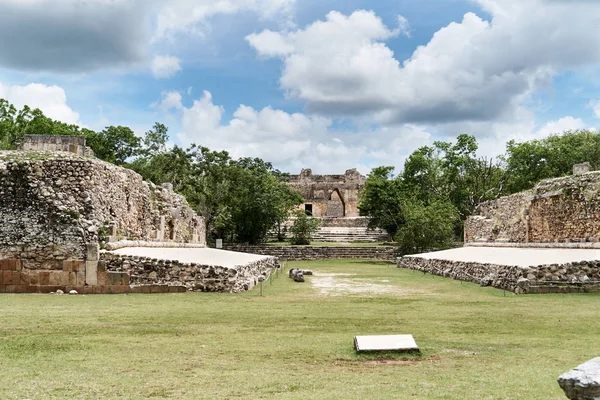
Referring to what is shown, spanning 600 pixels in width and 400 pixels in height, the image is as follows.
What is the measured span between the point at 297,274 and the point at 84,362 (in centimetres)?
1132

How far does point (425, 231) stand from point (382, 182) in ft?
49.0

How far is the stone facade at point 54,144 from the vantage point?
611 inches

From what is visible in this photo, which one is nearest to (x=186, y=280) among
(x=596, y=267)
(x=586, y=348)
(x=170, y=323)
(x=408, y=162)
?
(x=170, y=323)

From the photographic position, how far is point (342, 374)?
528 cm

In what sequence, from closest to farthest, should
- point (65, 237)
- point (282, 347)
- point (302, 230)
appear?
point (282, 347) < point (65, 237) < point (302, 230)

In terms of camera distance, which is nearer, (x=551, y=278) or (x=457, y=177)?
(x=551, y=278)

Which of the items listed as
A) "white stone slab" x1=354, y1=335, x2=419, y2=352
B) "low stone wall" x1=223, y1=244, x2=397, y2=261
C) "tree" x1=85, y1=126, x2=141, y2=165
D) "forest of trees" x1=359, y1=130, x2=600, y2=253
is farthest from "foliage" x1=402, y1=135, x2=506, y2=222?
"white stone slab" x1=354, y1=335, x2=419, y2=352

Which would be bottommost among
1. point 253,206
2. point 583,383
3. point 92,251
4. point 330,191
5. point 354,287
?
point 354,287

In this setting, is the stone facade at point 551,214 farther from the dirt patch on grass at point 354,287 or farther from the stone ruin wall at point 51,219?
the stone ruin wall at point 51,219

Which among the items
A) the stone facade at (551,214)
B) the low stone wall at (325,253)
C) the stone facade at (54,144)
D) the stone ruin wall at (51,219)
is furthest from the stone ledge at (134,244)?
the stone facade at (551,214)

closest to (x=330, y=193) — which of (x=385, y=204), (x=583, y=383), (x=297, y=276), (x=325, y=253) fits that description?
(x=385, y=204)

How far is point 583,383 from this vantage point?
3.25m

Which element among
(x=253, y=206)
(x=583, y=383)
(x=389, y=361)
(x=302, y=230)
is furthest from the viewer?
(x=302, y=230)

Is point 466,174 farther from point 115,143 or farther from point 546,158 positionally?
point 115,143
